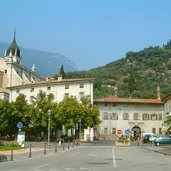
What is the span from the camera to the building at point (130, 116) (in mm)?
A: 86250

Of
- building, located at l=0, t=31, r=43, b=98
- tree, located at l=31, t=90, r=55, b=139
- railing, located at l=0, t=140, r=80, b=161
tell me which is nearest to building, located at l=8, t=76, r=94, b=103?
building, located at l=0, t=31, r=43, b=98

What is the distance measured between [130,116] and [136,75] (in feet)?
203

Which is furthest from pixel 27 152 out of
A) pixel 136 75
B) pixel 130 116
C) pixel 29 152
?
pixel 136 75

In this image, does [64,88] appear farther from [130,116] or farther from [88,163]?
[88,163]

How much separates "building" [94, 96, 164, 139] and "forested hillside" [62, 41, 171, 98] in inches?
524

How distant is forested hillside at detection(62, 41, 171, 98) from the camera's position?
12279cm

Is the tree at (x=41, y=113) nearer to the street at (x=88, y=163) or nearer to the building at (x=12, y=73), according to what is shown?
the building at (x=12, y=73)

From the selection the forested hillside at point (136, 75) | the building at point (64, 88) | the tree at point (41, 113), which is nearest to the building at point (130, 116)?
the building at point (64, 88)

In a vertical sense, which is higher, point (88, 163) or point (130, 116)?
point (130, 116)

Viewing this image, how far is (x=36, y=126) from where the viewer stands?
6506 centimetres

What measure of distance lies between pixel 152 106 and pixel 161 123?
4.52 meters

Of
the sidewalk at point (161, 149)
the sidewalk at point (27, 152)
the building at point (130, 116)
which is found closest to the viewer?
the sidewalk at point (27, 152)

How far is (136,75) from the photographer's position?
483ft

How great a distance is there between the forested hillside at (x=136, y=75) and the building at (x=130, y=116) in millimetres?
13308
